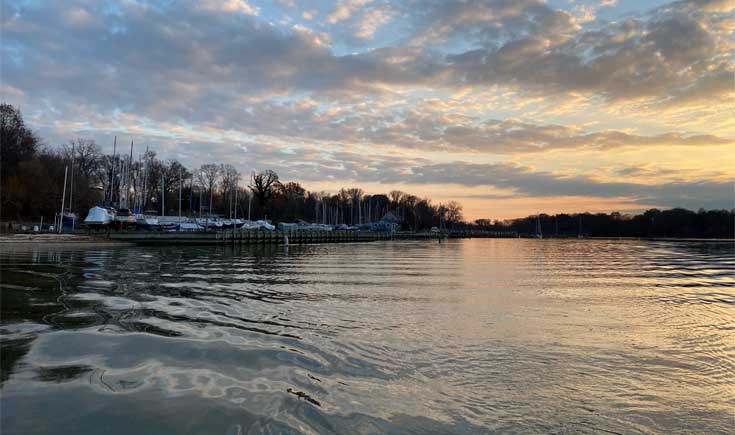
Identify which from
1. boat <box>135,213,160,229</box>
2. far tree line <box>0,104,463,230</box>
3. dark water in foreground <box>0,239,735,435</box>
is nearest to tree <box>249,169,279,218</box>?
far tree line <box>0,104,463,230</box>

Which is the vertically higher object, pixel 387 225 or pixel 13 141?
pixel 13 141

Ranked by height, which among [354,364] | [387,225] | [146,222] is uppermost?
[387,225]

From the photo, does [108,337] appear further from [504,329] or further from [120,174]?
[120,174]

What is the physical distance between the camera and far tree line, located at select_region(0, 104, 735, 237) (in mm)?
66562

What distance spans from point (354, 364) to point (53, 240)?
49.1 metres

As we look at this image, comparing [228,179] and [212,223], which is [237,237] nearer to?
[212,223]

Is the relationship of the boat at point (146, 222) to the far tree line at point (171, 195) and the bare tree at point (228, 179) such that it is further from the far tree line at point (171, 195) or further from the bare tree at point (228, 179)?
the bare tree at point (228, 179)

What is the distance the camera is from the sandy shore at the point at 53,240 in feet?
141

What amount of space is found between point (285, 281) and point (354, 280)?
3594 millimetres

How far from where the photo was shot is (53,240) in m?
46.2

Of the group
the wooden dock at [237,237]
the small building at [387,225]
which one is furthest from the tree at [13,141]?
the small building at [387,225]

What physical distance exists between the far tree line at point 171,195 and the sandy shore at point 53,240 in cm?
1858

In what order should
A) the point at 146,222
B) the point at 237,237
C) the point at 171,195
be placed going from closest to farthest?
the point at 237,237 → the point at 146,222 → the point at 171,195

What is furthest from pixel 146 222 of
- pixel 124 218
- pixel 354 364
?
pixel 354 364
